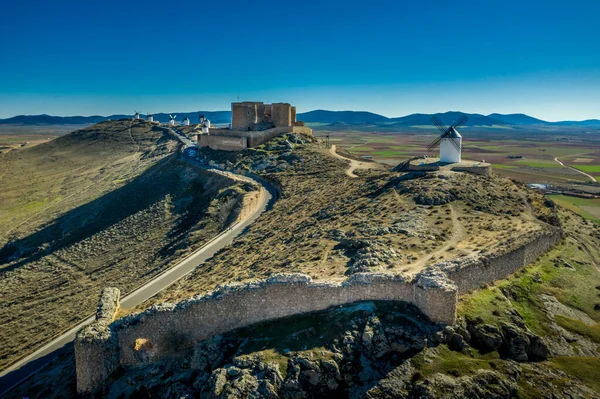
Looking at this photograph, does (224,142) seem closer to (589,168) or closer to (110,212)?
(110,212)

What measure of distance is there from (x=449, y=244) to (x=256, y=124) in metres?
46.8

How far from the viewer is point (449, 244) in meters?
22.4

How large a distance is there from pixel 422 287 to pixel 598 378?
626cm

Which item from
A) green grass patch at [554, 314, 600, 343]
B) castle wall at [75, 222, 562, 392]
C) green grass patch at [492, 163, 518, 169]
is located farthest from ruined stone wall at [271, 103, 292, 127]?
green grass patch at [492, 163, 518, 169]

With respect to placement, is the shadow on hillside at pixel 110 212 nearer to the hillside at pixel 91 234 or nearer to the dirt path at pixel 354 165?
the hillside at pixel 91 234

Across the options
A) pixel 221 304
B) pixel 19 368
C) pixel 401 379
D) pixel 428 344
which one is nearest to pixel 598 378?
pixel 428 344

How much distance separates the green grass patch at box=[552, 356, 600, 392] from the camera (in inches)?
574

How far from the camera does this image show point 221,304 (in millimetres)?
17438

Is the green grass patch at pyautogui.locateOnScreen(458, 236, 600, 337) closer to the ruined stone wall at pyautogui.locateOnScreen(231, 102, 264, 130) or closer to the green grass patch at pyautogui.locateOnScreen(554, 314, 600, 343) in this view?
the green grass patch at pyautogui.locateOnScreen(554, 314, 600, 343)

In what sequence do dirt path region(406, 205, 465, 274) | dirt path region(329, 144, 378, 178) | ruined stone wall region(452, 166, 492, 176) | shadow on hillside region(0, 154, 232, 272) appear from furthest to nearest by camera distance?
1. dirt path region(329, 144, 378, 178)
2. shadow on hillside region(0, 154, 232, 272)
3. ruined stone wall region(452, 166, 492, 176)
4. dirt path region(406, 205, 465, 274)

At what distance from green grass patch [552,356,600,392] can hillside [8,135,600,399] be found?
0.05 metres

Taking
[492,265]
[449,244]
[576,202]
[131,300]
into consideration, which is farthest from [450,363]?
[576,202]

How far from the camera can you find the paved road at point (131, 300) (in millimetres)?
23203

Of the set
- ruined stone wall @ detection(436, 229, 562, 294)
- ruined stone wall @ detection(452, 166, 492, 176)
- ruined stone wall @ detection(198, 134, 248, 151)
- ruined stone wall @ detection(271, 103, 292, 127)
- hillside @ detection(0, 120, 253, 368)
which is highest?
ruined stone wall @ detection(271, 103, 292, 127)
